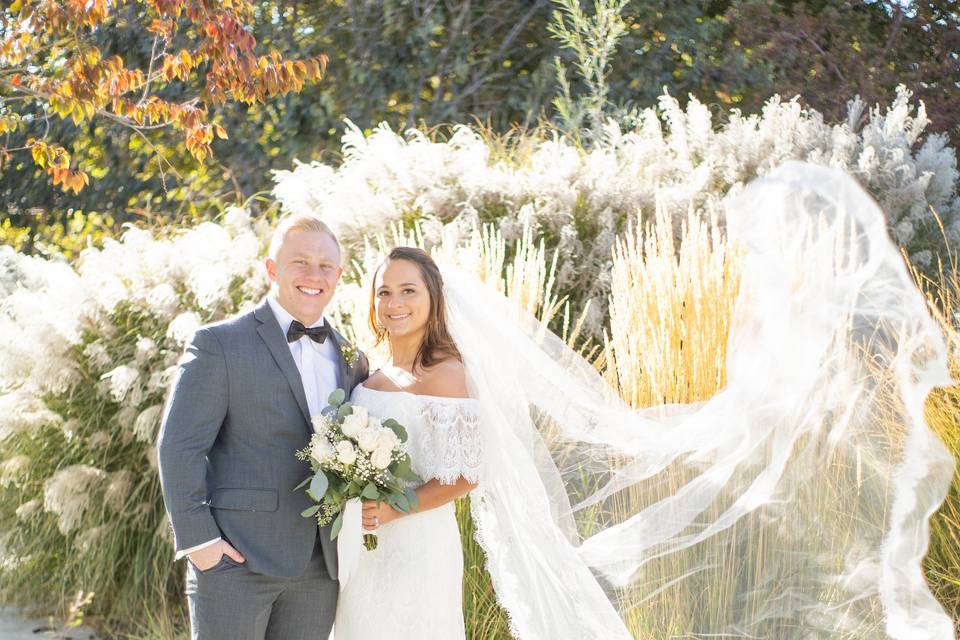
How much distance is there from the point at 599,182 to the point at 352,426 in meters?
3.70

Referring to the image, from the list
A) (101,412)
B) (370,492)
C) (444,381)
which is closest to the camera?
(370,492)

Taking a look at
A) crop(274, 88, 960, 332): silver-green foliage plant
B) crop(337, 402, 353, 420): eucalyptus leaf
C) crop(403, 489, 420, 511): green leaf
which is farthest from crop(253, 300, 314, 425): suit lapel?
crop(274, 88, 960, 332): silver-green foliage plant

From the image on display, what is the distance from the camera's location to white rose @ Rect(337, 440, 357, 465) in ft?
9.53

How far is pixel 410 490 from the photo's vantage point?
318 cm

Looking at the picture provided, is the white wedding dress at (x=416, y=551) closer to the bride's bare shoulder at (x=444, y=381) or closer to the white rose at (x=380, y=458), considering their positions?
the bride's bare shoulder at (x=444, y=381)

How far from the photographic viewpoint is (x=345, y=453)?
114 inches

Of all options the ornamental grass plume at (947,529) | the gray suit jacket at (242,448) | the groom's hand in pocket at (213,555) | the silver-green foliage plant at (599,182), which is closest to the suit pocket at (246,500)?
the gray suit jacket at (242,448)

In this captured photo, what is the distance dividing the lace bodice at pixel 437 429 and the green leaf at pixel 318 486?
15.3 inches

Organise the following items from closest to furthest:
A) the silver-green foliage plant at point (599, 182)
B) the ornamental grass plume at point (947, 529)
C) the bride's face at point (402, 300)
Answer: the bride's face at point (402, 300), the ornamental grass plume at point (947, 529), the silver-green foliage plant at point (599, 182)

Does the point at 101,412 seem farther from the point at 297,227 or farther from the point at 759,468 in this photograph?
the point at 759,468

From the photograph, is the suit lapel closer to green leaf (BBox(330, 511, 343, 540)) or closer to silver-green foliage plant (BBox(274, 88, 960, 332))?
green leaf (BBox(330, 511, 343, 540))

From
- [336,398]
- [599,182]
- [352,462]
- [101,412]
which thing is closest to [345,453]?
[352,462]

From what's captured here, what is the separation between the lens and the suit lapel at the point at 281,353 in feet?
10.3

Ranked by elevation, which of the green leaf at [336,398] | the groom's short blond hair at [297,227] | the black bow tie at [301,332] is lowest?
the green leaf at [336,398]
